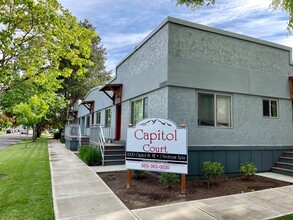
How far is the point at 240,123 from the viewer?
8031mm

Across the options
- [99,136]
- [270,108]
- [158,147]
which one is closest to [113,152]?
[99,136]

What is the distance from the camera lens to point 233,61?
8.16 m

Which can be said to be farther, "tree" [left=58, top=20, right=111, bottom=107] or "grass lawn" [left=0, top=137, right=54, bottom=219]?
"tree" [left=58, top=20, right=111, bottom=107]

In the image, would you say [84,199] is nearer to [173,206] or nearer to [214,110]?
[173,206]

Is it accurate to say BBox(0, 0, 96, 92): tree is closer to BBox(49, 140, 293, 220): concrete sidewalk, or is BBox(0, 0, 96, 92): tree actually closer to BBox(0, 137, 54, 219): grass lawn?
BBox(0, 137, 54, 219): grass lawn

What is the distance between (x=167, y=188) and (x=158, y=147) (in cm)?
120

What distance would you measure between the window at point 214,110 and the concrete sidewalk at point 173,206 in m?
2.71

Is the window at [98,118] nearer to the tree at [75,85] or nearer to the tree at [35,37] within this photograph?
the tree at [35,37]

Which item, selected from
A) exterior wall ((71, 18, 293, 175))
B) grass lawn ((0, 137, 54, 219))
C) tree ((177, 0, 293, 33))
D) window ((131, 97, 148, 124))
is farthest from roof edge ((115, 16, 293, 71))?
grass lawn ((0, 137, 54, 219))

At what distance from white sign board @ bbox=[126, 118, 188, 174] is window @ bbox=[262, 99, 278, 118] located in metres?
4.95

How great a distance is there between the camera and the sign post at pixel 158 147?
5586 millimetres

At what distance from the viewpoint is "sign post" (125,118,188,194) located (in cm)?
559

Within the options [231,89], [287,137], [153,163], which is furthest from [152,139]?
[287,137]

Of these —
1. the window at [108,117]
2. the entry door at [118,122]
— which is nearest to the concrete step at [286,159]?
the entry door at [118,122]
